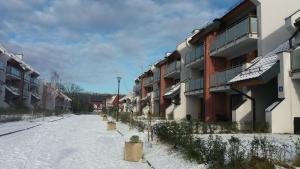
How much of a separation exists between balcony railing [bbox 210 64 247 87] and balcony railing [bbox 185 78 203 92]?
3248 millimetres

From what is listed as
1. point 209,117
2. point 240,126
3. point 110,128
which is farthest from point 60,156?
point 209,117

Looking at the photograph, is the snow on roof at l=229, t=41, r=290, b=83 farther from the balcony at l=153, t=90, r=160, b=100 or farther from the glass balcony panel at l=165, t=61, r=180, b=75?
the balcony at l=153, t=90, r=160, b=100

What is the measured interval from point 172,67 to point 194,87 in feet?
39.9

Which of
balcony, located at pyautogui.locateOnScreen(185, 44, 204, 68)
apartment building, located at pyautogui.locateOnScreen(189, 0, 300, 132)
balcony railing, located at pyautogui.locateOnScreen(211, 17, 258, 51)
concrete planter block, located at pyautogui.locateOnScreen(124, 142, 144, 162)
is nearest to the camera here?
concrete planter block, located at pyautogui.locateOnScreen(124, 142, 144, 162)

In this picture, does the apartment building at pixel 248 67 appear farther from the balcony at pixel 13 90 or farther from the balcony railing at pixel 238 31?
the balcony at pixel 13 90

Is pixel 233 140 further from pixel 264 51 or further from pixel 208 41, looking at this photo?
pixel 208 41

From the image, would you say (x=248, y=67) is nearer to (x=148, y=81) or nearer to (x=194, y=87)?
(x=194, y=87)

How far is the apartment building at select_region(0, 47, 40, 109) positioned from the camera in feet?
213

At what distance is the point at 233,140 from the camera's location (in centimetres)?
963

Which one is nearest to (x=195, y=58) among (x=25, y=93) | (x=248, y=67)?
(x=248, y=67)

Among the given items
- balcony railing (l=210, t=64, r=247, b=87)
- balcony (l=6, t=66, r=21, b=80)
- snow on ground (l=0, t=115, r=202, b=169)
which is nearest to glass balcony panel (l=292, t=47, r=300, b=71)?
balcony railing (l=210, t=64, r=247, b=87)

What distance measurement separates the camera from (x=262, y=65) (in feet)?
68.8

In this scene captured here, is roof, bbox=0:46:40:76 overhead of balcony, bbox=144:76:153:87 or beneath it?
overhead

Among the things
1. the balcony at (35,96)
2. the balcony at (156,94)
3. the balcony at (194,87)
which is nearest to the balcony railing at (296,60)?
the balcony at (194,87)
